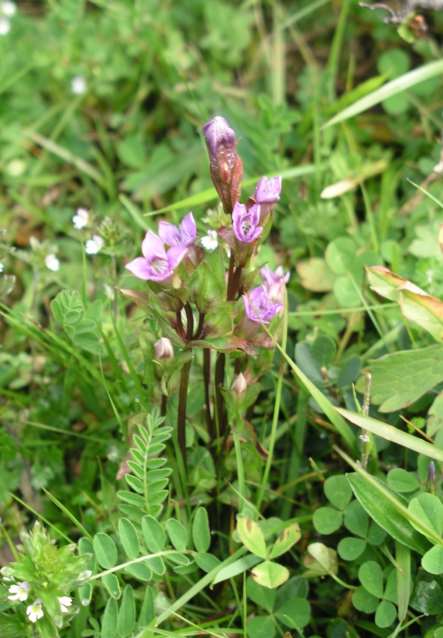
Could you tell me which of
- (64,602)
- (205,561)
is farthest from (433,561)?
(64,602)

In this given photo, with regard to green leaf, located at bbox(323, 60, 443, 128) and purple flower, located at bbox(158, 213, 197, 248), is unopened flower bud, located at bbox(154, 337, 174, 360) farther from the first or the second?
green leaf, located at bbox(323, 60, 443, 128)

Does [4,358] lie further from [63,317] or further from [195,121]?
[195,121]

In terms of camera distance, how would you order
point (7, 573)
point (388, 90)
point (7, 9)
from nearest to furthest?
point (7, 573)
point (388, 90)
point (7, 9)

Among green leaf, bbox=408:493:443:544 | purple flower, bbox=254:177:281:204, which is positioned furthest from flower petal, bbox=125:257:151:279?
green leaf, bbox=408:493:443:544

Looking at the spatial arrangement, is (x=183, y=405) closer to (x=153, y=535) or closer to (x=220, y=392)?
(x=220, y=392)

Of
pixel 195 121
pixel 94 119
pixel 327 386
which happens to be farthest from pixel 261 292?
pixel 94 119

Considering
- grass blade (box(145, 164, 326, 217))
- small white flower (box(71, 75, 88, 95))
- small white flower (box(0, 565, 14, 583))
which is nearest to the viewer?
small white flower (box(0, 565, 14, 583))
